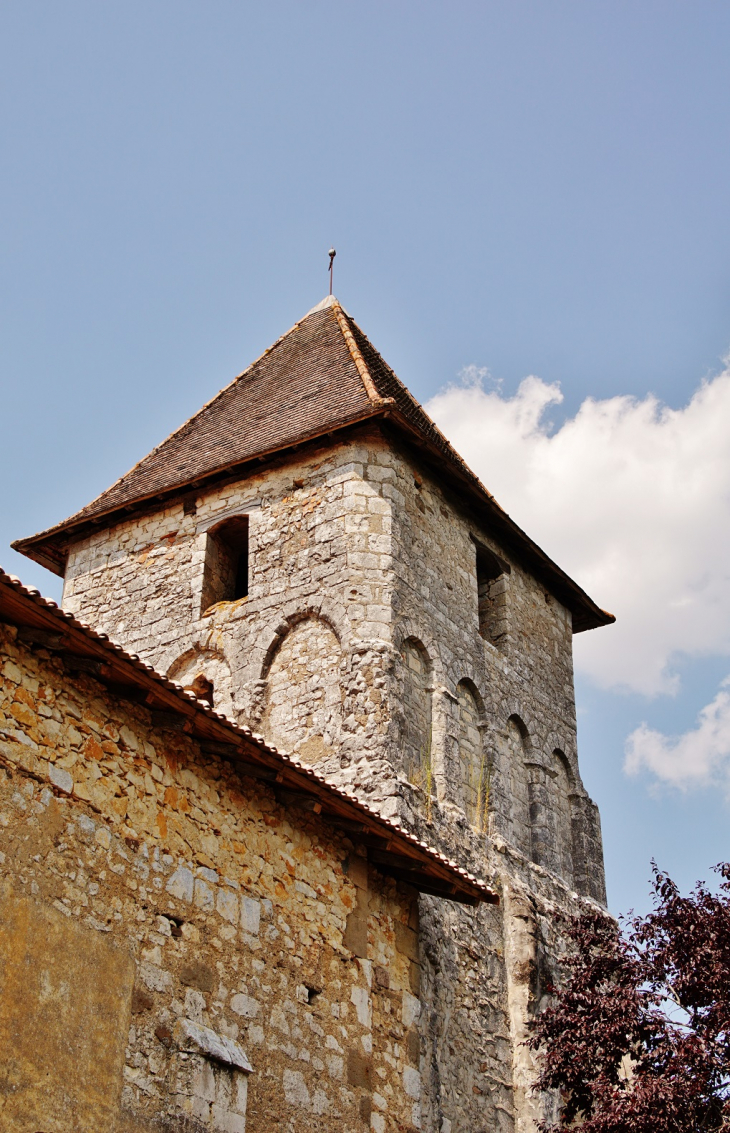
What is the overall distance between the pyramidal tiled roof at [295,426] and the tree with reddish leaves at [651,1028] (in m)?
5.96

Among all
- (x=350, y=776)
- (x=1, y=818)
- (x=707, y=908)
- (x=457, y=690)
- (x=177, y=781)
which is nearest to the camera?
(x=1, y=818)

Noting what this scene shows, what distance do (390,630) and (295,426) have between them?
3104 mm

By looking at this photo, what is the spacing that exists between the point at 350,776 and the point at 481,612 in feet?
13.6

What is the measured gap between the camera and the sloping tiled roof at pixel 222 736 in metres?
7.29

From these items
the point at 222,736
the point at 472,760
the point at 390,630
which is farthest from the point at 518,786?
the point at 222,736

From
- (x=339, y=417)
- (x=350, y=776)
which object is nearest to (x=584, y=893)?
(x=350, y=776)

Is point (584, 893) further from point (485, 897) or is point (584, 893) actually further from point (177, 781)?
point (177, 781)

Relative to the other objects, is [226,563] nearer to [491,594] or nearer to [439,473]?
[439,473]

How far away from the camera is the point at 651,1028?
978 centimetres

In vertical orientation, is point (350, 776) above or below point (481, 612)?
below

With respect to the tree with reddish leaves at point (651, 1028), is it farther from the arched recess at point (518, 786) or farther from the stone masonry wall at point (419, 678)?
the arched recess at point (518, 786)

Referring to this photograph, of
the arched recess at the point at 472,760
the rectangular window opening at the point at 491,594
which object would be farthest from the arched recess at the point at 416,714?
the rectangular window opening at the point at 491,594

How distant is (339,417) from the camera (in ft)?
46.6

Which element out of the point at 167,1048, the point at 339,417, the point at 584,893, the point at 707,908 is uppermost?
the point at 339,417
